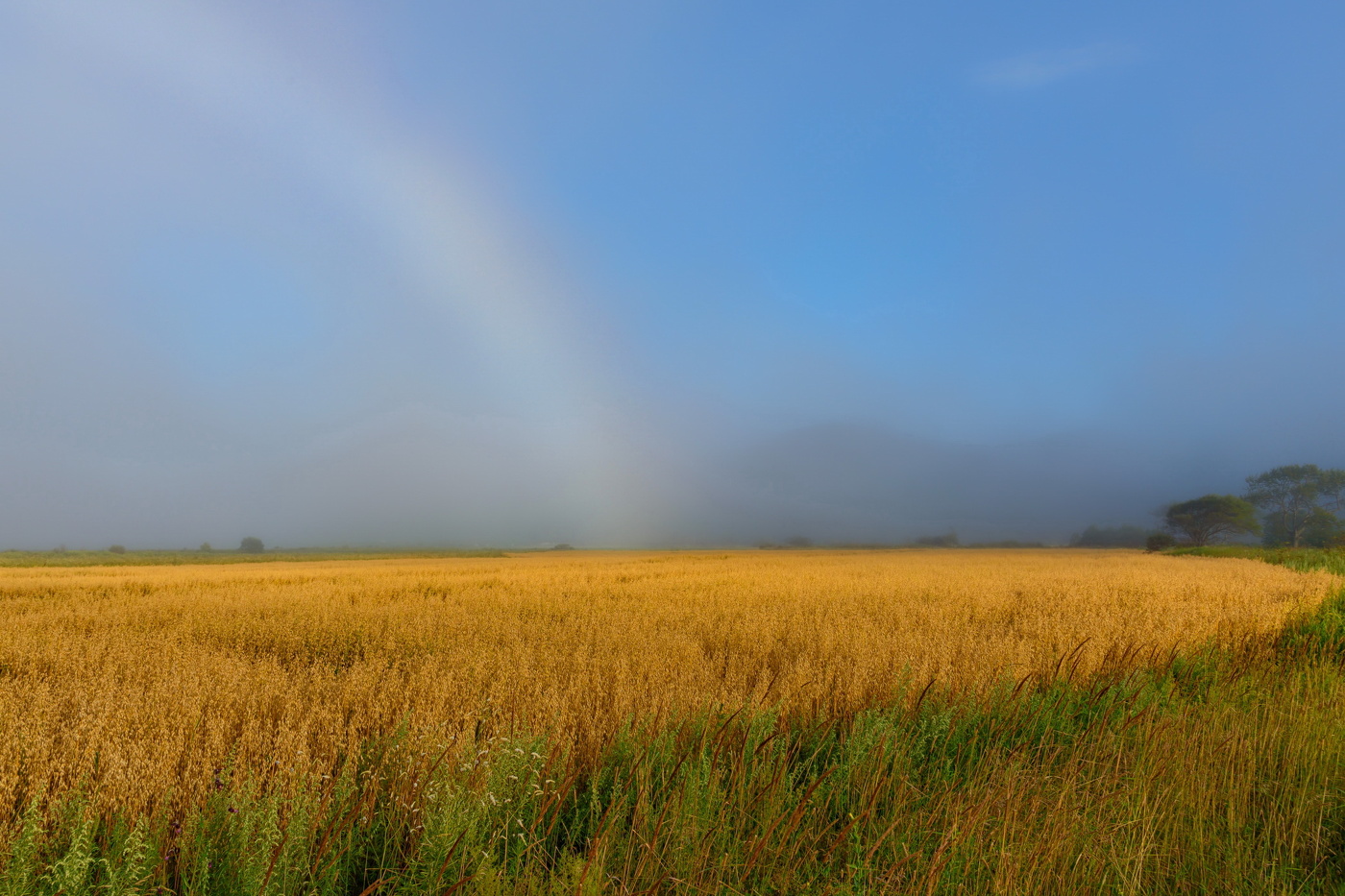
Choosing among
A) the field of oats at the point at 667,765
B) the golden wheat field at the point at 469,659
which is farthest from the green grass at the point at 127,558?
the field of oats at the point at 667,765

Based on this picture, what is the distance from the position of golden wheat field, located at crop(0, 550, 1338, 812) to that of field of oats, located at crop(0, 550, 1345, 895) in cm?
5

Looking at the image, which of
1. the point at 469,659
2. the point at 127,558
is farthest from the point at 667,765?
the point at 127,558

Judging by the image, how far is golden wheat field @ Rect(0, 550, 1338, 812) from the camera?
393cm

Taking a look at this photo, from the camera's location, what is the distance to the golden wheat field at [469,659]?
393 centimetres

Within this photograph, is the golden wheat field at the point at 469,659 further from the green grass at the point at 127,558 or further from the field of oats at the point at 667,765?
the green grass at the point at 127,558

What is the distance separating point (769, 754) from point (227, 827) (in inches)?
120

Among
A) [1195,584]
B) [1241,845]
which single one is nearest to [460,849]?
[1241,845]

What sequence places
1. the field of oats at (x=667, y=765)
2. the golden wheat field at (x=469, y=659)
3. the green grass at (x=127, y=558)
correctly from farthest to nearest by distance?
1. the green grass at (x=127, y=558)
2. the golden wheat field at (x=469, y=659)
3. the field of oats at (x=667, y=765)

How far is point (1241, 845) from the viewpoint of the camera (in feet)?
10.9

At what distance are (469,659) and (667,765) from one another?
3471mm

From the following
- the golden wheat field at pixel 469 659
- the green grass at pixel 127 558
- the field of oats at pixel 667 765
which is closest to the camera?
the field of oats at pixel 667 765

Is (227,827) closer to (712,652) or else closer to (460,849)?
(460,849)

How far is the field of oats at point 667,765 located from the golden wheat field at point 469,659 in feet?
0.16

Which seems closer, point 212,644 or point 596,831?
point 596,831
